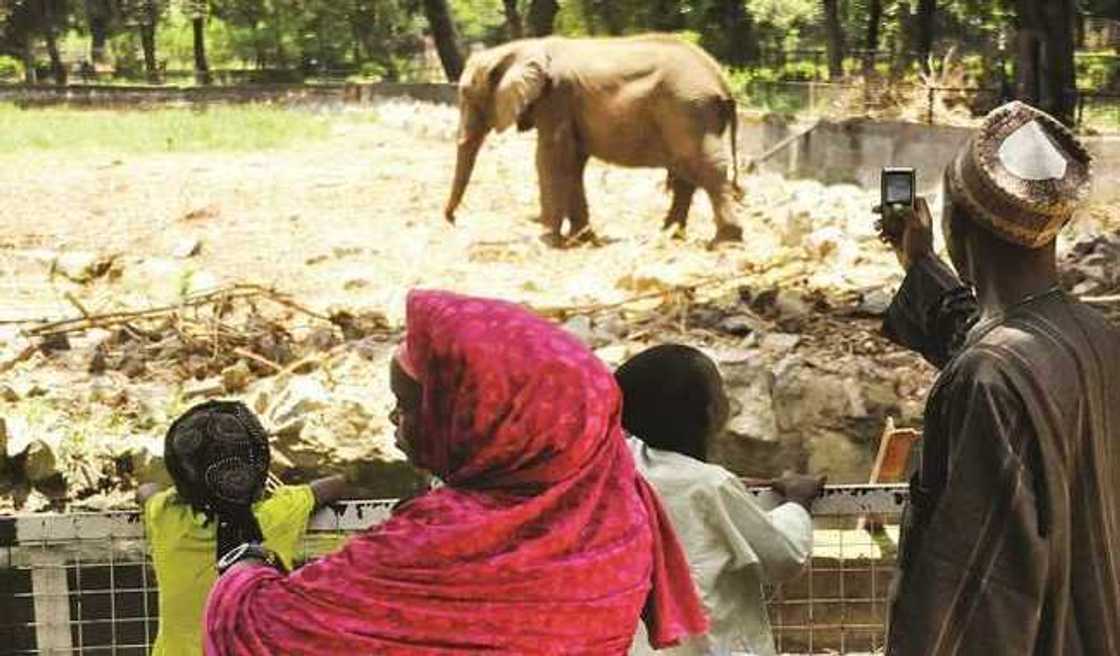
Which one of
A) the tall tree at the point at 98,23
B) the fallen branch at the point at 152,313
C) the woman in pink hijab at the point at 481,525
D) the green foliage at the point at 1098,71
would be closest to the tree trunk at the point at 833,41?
the green foliage at the point at 1098,71

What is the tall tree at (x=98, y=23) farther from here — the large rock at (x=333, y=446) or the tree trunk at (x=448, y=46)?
the large rock at (x=333, y=446)

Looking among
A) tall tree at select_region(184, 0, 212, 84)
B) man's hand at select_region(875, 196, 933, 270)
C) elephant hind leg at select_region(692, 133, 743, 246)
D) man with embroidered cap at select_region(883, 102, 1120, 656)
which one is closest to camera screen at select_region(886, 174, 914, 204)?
man's hand at select_region(875, 196, 933, 270)

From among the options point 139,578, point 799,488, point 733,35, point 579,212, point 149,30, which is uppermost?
point 149,30

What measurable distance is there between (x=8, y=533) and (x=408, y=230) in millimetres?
12990

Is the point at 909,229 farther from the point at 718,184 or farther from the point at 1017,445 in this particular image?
the point at 718,184

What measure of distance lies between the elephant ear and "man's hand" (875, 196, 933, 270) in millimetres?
12707

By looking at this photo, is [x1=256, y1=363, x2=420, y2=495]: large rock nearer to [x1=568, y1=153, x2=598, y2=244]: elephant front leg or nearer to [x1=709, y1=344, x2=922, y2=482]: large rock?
[x1=709, y1=344, x2=922, y2=482]: large rock

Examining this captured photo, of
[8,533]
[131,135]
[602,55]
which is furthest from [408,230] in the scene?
[8,533]

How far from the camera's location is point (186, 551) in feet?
9.97

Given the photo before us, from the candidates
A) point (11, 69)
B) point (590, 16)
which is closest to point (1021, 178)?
point (590, 16)

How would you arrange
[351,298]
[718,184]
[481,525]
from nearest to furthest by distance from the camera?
[481,525], [351,298], [718,184]

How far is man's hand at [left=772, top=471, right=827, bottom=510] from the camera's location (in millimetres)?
3195

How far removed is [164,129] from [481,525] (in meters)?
25.1

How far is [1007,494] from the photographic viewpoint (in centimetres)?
238
